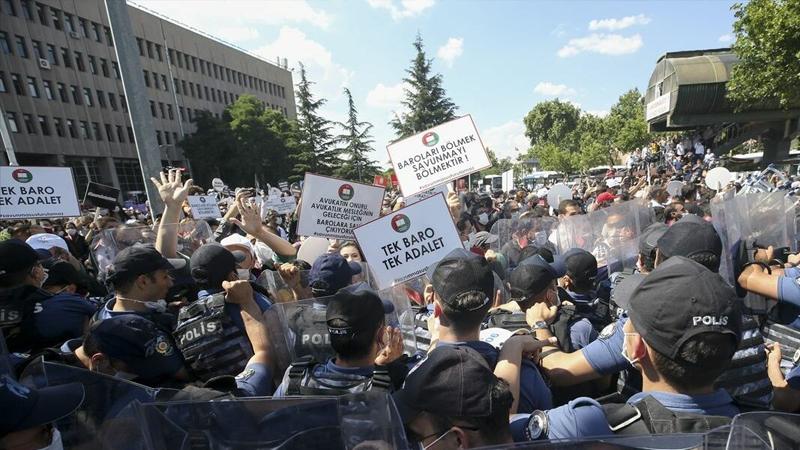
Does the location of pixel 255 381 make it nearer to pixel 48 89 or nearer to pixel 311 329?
pixel 311 329

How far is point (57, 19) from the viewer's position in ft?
125

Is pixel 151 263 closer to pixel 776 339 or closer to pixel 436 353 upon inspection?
pixel 436 353

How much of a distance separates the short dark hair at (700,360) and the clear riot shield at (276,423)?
33.8 inches

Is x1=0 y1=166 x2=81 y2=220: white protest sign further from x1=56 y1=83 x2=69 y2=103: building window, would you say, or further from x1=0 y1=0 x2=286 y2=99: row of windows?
x1=56 y1=83 x2=69 y2=103: building window

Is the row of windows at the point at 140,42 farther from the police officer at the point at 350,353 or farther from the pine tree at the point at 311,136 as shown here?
the police officer at the point at 350,353

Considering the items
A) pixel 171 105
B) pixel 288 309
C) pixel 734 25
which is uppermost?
pixel 171 105

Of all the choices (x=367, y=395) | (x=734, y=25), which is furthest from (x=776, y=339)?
(x=734, y=25)

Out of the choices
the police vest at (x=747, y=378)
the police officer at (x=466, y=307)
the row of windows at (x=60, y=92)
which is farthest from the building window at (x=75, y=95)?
the police vest at (x=747, y=378)

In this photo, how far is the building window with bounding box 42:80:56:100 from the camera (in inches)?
1439

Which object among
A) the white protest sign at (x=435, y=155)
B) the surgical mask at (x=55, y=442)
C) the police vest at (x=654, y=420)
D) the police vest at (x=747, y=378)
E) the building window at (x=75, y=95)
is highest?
the building window at (x=75, y=95)

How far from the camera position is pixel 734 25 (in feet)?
55.0

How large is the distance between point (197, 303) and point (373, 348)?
118 cm

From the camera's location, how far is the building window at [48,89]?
36562mm

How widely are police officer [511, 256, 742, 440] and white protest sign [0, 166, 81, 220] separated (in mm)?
6968
